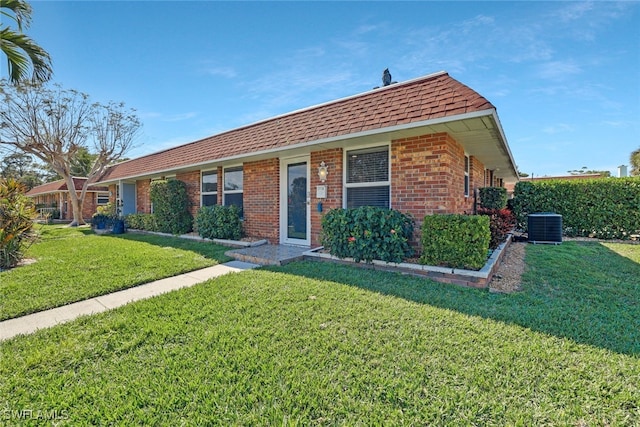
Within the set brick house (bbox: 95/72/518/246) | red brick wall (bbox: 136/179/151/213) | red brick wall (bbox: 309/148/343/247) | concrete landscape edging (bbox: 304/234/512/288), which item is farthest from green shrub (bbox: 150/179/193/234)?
concrete landscape edging (bbox: 304/234/512/288)

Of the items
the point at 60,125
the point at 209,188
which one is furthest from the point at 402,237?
the point at 60,125

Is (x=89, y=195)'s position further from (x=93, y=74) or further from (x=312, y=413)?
(x=312, y=413)

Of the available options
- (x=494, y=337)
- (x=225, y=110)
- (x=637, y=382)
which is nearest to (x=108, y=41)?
(x=225, y=110)

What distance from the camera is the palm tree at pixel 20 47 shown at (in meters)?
6.65

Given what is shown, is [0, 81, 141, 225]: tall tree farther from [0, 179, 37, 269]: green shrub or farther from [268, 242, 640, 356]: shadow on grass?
[268, 242, 640, 356]: shadow on grass

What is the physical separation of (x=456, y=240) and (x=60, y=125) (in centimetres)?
2388

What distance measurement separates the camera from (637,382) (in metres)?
2.10

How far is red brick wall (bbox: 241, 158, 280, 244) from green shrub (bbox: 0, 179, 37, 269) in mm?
5269

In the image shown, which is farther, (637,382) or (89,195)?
(89,195)

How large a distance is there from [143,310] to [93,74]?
41.4 feet

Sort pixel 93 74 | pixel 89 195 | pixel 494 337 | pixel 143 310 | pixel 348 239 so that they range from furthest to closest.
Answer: pixel 89 195 → pixel 93 74 → pixel 348 239 → pixel 143 310 → pixel 494 337

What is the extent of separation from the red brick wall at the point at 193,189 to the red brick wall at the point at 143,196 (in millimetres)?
4297

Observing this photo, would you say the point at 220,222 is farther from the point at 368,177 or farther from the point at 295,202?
the point at 368,177

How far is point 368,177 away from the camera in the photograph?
645cm
